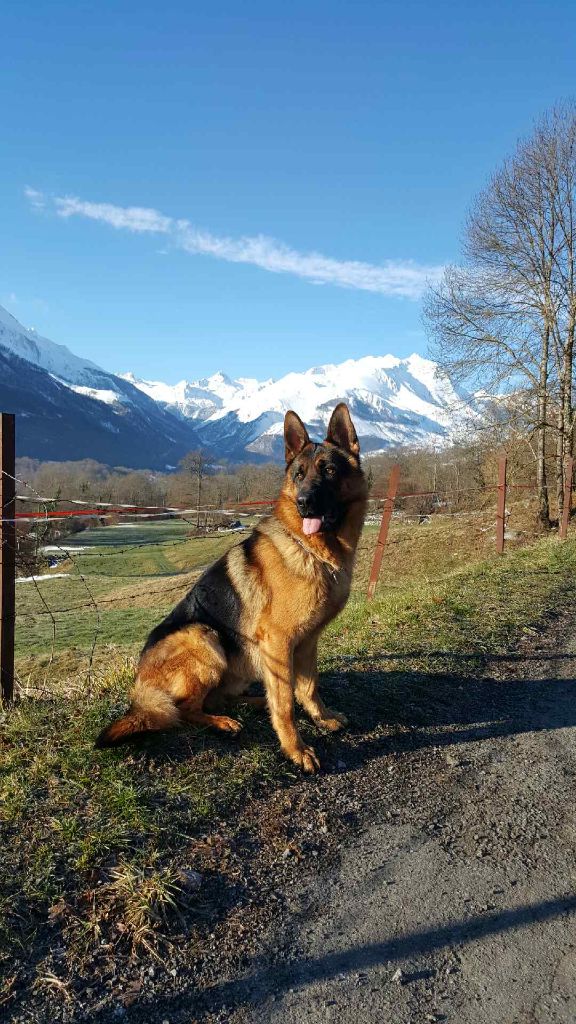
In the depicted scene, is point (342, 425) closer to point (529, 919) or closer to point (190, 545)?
point (529, 919)

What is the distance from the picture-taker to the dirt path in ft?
7.75

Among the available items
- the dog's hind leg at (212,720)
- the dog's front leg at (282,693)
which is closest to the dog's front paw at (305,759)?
the dog's front leg at (282,693)

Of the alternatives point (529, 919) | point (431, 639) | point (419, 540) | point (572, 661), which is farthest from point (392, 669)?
point (419, 540)

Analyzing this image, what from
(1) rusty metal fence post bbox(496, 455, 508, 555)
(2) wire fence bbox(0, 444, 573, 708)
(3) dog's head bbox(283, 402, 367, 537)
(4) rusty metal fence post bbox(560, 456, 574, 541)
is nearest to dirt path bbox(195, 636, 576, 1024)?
(3) dog's head bbox(283, 402, 367, 537)

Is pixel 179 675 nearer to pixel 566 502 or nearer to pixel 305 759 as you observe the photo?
pixel 305 759

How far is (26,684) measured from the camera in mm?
5930

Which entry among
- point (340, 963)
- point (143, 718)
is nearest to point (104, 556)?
point (143, 718)

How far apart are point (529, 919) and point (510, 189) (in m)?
23.4

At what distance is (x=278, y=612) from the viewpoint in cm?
434

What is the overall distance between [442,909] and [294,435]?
3.30m

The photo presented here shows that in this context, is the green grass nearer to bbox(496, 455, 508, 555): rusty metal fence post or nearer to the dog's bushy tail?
bbox(496, 455, 508, 555): rusty metal fence post

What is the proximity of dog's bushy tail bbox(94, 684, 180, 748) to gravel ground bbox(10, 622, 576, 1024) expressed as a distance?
0.87 m

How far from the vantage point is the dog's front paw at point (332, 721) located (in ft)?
15.4

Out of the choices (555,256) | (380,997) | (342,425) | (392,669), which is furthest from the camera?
(555,256)
